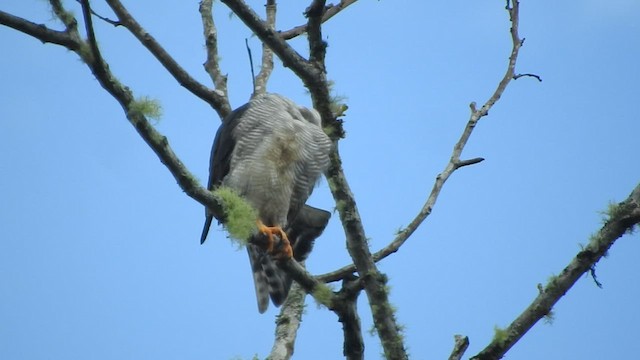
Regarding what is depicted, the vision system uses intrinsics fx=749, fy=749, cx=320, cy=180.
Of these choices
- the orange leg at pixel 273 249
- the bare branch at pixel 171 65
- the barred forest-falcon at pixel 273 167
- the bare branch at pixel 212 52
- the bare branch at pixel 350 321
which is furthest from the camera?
the bare branch at pixel 212 52

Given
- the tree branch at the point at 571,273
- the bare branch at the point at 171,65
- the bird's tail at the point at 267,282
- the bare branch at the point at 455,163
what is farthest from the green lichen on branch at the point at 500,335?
the bare branch at the point at 171,65

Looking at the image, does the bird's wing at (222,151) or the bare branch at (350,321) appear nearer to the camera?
the bare branch at (350,321)

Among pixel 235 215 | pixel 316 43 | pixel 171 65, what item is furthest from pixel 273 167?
pixel 316 43

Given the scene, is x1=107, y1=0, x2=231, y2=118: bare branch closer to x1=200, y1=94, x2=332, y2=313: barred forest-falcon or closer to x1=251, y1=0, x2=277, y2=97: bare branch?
x1=200, y1=94, x2=332, y2=313: barred forest-falcon

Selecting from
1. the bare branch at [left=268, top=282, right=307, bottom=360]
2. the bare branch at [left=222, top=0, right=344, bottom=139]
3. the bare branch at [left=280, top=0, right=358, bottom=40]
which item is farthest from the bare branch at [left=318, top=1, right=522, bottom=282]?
the bare branch at [left=280, top=0, right=358, bottom=40]

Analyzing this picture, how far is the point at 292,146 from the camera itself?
5.55 metres

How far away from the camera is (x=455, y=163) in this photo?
5.00 metres

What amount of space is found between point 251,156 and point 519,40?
6.90 feet

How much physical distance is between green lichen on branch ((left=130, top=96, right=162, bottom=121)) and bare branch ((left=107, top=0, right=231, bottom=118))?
5.61 feet

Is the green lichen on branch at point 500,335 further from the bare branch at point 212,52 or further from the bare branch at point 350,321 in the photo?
the bare branch at point 212,52

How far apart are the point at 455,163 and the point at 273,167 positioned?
1369 mm

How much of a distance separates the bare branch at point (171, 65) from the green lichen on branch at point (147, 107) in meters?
1.71

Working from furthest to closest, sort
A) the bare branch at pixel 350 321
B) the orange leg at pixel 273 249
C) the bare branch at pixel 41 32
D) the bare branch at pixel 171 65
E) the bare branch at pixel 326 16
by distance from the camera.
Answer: the bare branch at pixel 326 16, the bare branch at pixel 171 65, the orange leg at pixel 273 249, the bare branch at pixel 350 321, the bare branch at pixel 41 32

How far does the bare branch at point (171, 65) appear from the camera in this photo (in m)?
5.21
